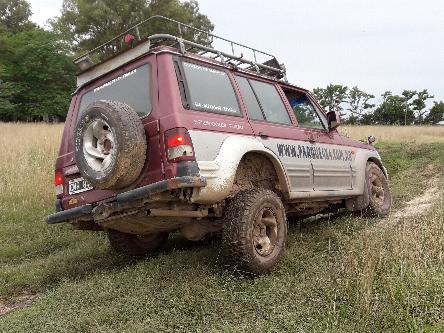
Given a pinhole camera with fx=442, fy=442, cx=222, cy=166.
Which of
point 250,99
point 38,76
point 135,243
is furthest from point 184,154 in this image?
point 38,76

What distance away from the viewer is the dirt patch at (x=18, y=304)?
4230 millimetres

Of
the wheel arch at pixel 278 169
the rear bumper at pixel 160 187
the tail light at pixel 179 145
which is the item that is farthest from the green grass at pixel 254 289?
the tail light at pixel 179 145

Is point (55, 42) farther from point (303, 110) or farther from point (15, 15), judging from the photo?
point (303, 110)

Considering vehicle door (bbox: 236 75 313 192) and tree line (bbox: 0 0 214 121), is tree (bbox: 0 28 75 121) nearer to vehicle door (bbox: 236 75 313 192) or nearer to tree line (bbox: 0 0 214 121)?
tree line (bbox: 0 0 214 121)

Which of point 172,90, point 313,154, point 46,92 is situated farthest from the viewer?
point 46,92

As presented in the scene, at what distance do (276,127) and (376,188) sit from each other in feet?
9.28

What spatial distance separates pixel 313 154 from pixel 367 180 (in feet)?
5.48

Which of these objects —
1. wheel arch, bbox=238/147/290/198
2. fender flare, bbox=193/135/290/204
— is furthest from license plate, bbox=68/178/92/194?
wheel arch, bbox=238/147/290/198

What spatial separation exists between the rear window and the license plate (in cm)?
84

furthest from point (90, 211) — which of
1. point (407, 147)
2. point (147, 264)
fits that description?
point (407, 147)

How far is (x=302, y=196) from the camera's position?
4836 millimetres

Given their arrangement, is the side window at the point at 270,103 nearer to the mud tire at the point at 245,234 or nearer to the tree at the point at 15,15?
the mud tire at the point at 245,234

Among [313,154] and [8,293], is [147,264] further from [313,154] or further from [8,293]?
[313,154]

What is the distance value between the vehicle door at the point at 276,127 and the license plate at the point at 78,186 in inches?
66.3
